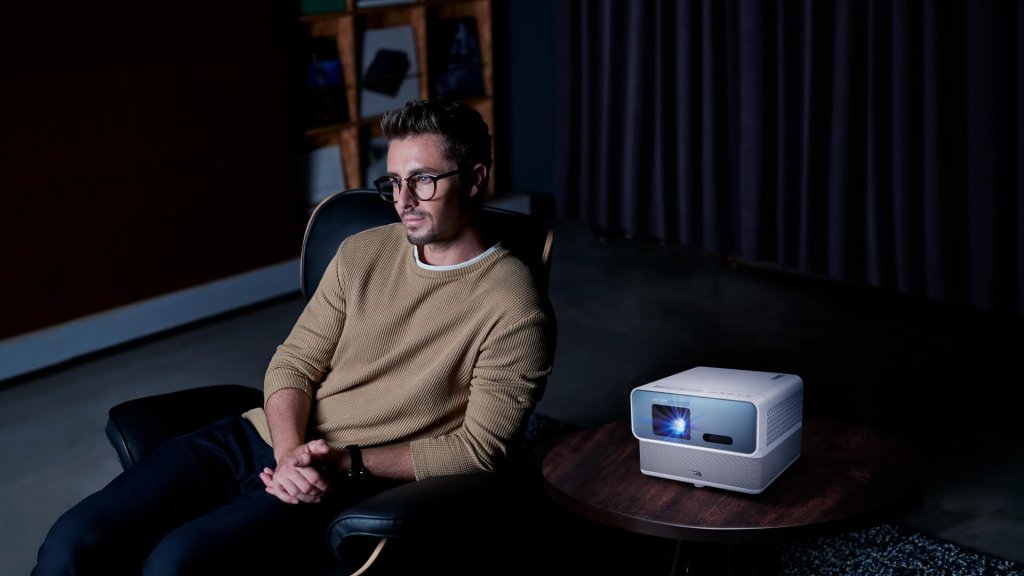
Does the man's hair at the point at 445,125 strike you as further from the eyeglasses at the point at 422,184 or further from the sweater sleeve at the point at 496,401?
the sweater sleeve at the point at 496,401

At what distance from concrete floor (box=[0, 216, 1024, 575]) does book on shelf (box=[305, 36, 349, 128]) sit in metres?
0.71

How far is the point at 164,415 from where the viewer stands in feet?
6.52

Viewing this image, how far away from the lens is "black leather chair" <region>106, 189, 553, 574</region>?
5.21ft

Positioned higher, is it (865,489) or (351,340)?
(351,340)

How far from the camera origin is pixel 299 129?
4246 mm

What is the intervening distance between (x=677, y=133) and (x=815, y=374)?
1478mm

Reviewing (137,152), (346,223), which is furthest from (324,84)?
(346,223)

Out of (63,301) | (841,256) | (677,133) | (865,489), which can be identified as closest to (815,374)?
(841,256)

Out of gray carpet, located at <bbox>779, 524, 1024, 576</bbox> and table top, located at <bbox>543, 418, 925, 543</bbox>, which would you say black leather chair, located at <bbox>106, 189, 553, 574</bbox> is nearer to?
table top, located at <bbox>543, 418, 925, 543</bbox>

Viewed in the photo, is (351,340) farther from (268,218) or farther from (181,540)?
(268,218)

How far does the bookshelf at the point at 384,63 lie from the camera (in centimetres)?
429

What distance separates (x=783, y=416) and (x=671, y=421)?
0.16 meters

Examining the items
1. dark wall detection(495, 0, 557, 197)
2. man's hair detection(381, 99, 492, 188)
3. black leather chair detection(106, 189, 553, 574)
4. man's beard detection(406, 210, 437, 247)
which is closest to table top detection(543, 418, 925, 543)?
black leather chair detection(106, 189, 553, 574)

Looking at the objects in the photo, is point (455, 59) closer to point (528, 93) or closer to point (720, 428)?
point (528, 93)
